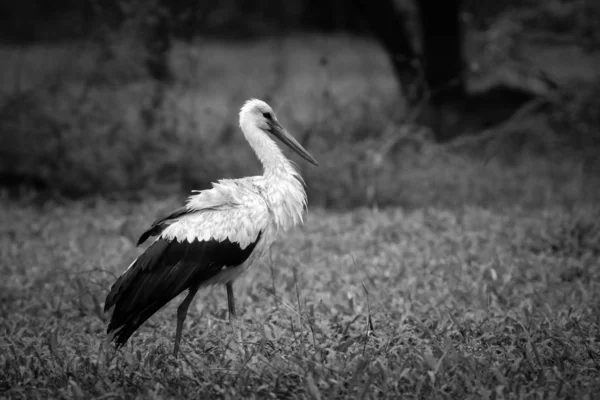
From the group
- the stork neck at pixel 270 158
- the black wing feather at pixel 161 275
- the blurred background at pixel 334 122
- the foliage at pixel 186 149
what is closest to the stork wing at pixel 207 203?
the black wing feather at pixel 161 275

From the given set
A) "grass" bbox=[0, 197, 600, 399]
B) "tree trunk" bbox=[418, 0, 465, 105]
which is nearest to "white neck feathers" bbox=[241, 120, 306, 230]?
"grass" bbox=[0, 197, 600, 399]

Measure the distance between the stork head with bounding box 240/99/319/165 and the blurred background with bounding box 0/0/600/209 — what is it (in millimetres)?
3125

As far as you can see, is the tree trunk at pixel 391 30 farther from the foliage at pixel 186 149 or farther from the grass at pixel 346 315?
the grass at pixel 346 315

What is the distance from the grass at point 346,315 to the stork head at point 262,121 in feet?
3.05

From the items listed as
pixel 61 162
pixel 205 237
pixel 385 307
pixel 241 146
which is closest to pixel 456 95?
pixel 241 146

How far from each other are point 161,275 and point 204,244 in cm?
30

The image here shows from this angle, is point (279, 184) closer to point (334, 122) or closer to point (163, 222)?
point (163, 222)

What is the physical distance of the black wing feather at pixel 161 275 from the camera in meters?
4.16

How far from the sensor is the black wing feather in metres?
4.16

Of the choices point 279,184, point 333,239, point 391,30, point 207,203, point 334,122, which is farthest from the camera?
point 391,30

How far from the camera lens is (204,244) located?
14.3ft

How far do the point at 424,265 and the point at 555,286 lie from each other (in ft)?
3.38

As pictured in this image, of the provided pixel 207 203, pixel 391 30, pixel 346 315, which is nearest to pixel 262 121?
pixel 207 203

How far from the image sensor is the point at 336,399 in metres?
3.62
